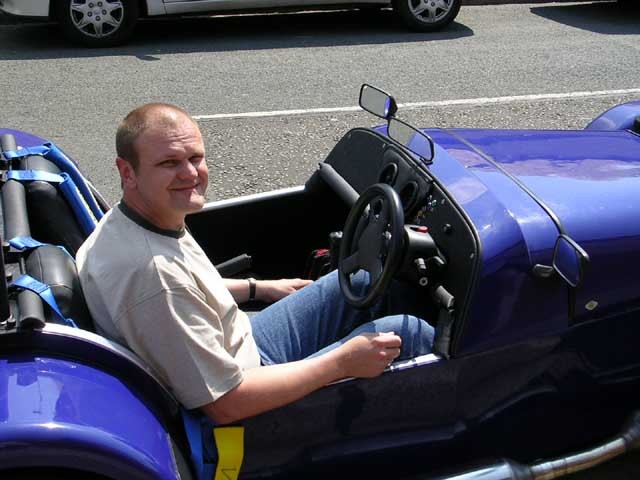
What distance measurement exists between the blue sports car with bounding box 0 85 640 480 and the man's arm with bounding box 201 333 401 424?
5 centimetres

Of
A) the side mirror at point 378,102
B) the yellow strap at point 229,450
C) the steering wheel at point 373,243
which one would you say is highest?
the side mirror at point 378,102

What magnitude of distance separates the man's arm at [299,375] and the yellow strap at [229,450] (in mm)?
36

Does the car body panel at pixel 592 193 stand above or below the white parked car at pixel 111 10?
above

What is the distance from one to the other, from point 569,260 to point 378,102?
1023 mm

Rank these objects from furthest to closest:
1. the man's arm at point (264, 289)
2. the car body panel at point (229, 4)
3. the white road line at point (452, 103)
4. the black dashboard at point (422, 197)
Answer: the car body panel at point (229, 4), the white road line at point (452, 103), the man's arm at point (264, 289), the black dashboard at point (422, 197)

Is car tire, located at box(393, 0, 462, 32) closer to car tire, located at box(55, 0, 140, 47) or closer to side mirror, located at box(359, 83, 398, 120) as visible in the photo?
car tire, located at box(55, 0, 140, 47)

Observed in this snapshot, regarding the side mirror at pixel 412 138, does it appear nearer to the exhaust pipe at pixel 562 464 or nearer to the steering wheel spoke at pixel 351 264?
the steering wheel spoke at pixel 351 264

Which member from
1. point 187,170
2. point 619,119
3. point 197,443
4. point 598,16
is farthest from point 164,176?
point 598,16

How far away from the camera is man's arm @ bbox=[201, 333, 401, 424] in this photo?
6.98 feet

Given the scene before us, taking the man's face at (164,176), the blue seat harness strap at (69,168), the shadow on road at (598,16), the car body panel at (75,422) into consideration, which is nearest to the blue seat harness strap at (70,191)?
the blue seat harness strap at (69,168)

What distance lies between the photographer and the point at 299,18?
9906 mm

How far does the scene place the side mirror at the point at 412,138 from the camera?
273 cm

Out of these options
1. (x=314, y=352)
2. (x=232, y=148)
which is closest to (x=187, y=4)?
(x=232, y=148)

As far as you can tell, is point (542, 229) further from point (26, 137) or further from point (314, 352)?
point (26, 137)
